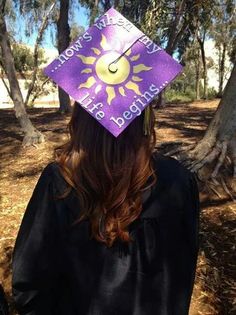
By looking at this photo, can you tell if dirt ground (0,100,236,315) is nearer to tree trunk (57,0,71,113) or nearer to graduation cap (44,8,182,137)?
graduation cap (44,8,182,137)

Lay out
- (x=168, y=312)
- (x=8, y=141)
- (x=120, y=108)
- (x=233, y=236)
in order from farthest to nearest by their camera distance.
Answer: (x=8, y=141) < (x=233, y=236) < (x=168, y=312) < (x=120, y=108)

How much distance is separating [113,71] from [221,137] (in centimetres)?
441

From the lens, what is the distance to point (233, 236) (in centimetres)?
494

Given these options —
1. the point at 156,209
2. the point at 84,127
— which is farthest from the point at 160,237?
the point at 84,127

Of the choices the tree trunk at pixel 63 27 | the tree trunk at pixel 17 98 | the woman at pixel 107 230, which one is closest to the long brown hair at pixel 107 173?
the woman at pixel 107 230

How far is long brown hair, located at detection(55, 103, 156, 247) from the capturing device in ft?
5.61

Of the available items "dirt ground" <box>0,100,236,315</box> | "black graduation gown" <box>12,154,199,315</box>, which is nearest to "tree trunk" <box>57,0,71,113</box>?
"dirt ground" <box>0,100,236,315</box>

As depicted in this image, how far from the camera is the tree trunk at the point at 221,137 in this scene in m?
5.74

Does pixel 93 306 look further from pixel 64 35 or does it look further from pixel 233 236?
pixel 64 35

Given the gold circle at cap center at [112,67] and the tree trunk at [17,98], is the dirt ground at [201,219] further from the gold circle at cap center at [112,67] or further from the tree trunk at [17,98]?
the gold circle at cap center at [112,67]

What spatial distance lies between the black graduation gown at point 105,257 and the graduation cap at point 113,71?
25cm

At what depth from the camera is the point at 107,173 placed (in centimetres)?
170

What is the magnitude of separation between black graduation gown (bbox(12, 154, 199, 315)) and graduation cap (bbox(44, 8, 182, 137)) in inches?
9.7

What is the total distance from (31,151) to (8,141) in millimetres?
1140
